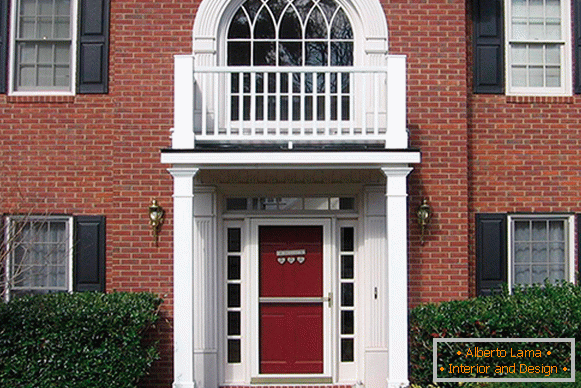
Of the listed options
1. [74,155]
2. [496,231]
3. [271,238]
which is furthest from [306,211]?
[74,155]

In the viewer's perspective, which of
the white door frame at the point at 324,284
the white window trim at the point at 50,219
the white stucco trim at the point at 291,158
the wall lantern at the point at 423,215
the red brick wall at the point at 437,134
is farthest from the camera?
the white door frame at the point at 324,284

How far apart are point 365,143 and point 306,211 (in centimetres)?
144

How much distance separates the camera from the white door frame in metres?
8.94

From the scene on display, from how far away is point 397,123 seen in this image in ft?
25.2

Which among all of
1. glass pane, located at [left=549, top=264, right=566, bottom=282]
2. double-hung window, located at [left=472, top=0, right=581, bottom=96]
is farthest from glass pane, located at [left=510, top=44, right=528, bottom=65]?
Answer: glass pane, located at [left=549, top=264, right=566, bottom=282]

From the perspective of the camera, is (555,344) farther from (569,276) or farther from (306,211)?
(306,211)

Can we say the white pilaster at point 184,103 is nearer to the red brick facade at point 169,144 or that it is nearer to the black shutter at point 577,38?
the red brick facade at point 169,144

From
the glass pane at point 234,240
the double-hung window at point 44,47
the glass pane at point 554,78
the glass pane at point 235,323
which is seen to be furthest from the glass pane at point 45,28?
the glass pane at point 554,78

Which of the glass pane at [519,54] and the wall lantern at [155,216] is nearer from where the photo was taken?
the wall lantern at [155,216]

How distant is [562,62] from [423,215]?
3.03 m

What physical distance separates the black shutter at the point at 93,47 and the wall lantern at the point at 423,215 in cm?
448

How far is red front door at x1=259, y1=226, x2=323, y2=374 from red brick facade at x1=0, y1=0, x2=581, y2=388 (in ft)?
4.15

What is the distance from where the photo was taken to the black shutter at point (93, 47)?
8969 mm

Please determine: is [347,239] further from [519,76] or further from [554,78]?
[554,78]
